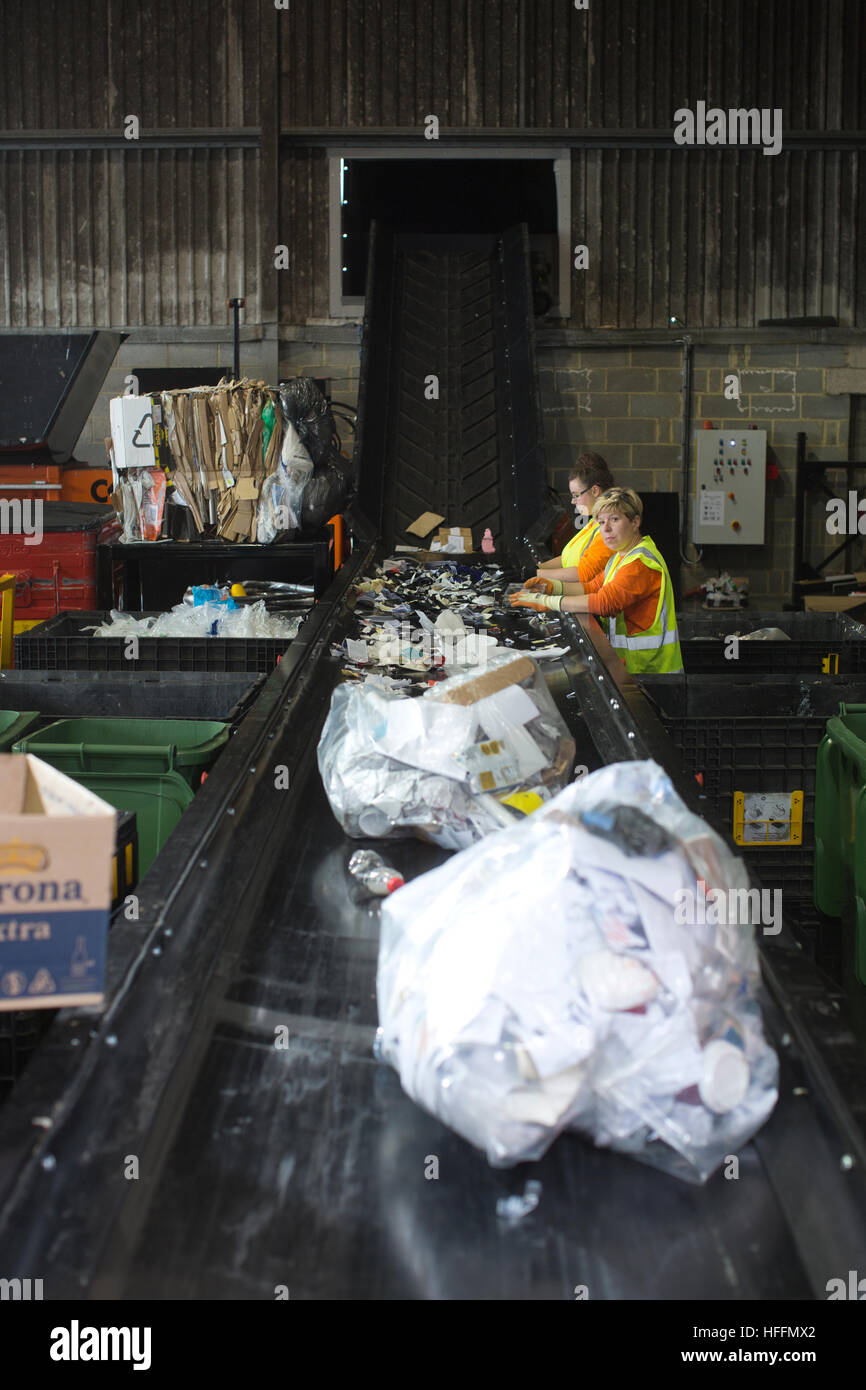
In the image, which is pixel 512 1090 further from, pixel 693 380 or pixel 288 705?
pixel 693 380

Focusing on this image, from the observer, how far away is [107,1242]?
3.34 ft

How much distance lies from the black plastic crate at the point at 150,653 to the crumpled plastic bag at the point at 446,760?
153cm

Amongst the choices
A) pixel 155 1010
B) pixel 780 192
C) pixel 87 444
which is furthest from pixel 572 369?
pixel 155 1010

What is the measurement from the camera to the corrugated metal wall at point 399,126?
817 cm

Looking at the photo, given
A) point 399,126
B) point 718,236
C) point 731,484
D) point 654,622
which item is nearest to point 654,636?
point 654,622

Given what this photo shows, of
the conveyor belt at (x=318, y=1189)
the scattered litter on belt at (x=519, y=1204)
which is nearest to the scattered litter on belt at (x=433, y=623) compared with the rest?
the conveyor belt at (x=318, y=1189)

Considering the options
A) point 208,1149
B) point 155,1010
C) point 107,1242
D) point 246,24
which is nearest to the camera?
point 107,1242

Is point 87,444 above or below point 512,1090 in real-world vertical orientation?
above

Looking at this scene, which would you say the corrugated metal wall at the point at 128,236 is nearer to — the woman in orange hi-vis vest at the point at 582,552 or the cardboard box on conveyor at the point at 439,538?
the cardboard box on conveyor at the point at 439,538

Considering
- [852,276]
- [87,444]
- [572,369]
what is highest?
[852,276]

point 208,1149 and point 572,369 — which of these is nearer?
point 208,1149

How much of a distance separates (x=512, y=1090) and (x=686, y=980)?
→ 0.20 m

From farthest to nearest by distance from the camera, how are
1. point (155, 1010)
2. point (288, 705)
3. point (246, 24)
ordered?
point (246, 24) → point (288, 705) → point (155, 1010)

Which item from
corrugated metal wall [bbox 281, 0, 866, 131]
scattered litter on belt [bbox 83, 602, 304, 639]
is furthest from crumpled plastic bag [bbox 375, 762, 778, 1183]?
corrugated metal wall [bbox 281, 0, 866, 131]
